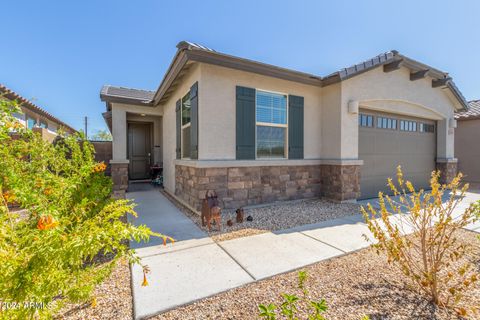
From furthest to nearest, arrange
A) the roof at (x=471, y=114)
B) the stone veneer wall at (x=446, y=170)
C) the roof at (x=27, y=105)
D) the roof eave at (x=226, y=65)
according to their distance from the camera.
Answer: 1. the roof at (x=471, y=114)
2. the stone veneer wall at (x=446, y=170)
3. the roof at (x=27, y=105)
4. the roof eave at (x=226, y=65)

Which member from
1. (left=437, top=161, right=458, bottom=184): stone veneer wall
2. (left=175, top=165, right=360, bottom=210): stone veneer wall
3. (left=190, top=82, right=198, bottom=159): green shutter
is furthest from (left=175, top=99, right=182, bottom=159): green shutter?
(left=437, top=161, right=458, bottom=184): stone veneer wall

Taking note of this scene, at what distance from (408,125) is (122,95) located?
34.1ft

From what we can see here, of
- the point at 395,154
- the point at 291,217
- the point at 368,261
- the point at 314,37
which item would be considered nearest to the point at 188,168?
the point at 291,217

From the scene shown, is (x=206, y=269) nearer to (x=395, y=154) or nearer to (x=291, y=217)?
(x=291, y=217)

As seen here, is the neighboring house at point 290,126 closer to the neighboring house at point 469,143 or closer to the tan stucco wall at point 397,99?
the tan stucco wall at point 397,99

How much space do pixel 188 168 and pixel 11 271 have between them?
171 inches

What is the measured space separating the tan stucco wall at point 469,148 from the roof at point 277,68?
3.73 metres

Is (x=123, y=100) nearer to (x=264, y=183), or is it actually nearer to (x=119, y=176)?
(x=119, y=176)

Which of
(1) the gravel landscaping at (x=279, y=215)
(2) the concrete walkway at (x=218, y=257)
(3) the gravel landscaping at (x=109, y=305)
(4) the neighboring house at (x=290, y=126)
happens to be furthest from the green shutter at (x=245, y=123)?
(3) the gravel landscaping at (x=109, y=305)

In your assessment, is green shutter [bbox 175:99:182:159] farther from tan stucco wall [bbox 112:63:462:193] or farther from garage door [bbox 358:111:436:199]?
garage door [bbox 358:111:436:199]

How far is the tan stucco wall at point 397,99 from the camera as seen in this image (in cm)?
603

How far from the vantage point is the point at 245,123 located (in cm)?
521

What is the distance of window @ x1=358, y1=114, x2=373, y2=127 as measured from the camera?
6.51 m

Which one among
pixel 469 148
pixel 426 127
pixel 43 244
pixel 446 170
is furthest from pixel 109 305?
pixel 469 148
